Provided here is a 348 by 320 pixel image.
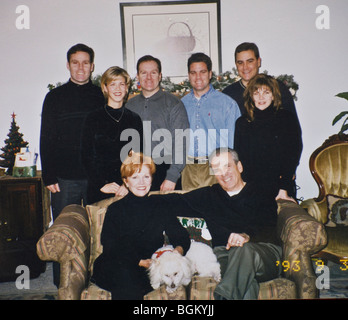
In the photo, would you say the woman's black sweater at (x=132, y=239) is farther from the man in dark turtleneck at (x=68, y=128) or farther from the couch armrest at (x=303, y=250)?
the man in dark turtleneck at (x=68, y=128)

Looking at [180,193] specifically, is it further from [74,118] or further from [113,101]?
[74,118]

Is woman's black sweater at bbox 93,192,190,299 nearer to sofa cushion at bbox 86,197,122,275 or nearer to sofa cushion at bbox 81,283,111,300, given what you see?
sofa cushion at bbox 81,283,111,300

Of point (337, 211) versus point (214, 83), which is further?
point (214, 83)

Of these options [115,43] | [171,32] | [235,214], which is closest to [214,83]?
[171,32]

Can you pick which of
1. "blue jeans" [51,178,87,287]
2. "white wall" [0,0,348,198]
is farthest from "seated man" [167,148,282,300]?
"white wall" [0,0,348,198]

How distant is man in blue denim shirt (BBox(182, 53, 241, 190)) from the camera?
2.95 m

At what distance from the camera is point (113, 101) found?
103 inches

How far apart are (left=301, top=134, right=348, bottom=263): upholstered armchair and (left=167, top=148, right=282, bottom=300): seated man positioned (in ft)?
2.85

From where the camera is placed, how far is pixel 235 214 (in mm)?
2297

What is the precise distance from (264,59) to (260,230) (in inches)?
91.6

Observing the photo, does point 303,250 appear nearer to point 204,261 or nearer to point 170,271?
point 204,261

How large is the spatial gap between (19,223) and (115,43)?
2.16 metres

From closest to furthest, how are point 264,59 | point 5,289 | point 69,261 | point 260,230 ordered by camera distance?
point 69,261
point 260,230
point 5,289
point 264,59
